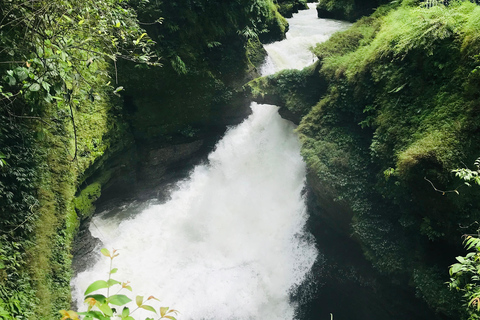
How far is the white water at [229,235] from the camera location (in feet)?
28.9

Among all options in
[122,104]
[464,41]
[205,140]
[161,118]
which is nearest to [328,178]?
[464,41]

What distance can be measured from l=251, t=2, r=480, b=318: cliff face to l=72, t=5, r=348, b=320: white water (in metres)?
1.91

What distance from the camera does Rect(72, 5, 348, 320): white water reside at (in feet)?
28.9

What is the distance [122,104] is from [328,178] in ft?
25.0

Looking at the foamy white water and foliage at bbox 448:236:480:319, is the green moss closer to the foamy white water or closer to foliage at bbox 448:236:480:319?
foliage at bbox 448:236:480:319

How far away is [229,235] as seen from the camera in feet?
34.7

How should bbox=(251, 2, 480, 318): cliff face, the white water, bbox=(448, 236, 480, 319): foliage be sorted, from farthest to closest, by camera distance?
the white water → bbox=(251, 2, 480, 318): cliff face → bbox=(448, 236, 480, 319): foliage

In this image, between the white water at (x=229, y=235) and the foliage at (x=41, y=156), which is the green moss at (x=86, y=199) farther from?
the white water at (x=229, y=235)

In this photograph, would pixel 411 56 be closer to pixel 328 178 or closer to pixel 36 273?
pixel 328 178

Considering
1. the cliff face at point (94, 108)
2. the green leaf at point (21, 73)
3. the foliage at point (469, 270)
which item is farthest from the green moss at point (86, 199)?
the foliage at point (469, 270)

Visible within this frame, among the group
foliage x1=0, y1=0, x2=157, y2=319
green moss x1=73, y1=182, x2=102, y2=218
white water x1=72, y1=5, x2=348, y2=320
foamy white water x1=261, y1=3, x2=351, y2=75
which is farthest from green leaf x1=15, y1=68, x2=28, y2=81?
foamy white water x1=261, y1=3, x2=351, y2=75

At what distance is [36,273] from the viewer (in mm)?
5543

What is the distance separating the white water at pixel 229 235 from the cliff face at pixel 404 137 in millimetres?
1911

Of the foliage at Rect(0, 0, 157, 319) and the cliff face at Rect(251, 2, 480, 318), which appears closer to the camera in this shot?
the foliage at Rect(0, 0, 157, 319)
